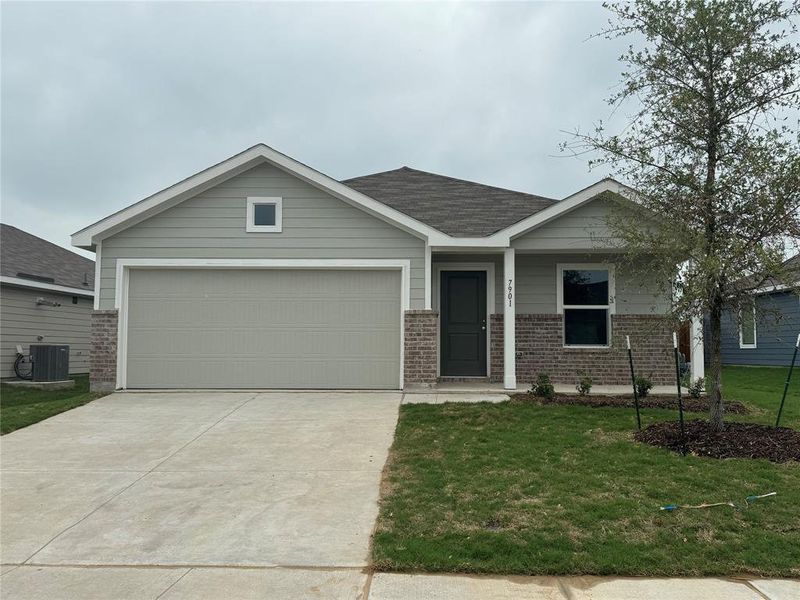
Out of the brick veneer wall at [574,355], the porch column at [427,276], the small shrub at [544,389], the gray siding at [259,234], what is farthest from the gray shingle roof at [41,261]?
the small shrub at [544,389]

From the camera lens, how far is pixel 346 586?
394 cm

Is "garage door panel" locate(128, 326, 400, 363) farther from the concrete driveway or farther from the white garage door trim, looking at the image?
the concrete driveway

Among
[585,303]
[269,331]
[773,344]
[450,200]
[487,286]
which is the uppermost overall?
[450,200]

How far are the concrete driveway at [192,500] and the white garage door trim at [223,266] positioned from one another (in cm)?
171

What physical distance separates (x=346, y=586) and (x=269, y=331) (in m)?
7.49

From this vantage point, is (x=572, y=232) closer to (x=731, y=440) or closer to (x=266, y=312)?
(x=731, y=440)

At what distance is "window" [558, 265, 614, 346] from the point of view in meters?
11.8

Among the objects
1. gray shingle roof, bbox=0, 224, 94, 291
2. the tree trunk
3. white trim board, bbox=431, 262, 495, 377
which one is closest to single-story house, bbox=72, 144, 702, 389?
white trim board, bbox=431, 262, 495, 377

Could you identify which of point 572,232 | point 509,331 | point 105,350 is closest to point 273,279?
point 105,350

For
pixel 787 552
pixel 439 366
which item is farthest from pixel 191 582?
pixel 439 366

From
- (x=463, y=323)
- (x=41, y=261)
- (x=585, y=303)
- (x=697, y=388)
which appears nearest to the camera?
(x=697, y=388)

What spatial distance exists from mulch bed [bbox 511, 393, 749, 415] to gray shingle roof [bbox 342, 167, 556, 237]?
10.4 ft

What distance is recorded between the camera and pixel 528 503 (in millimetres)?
5191

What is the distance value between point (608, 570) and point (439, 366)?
8.09 metres
